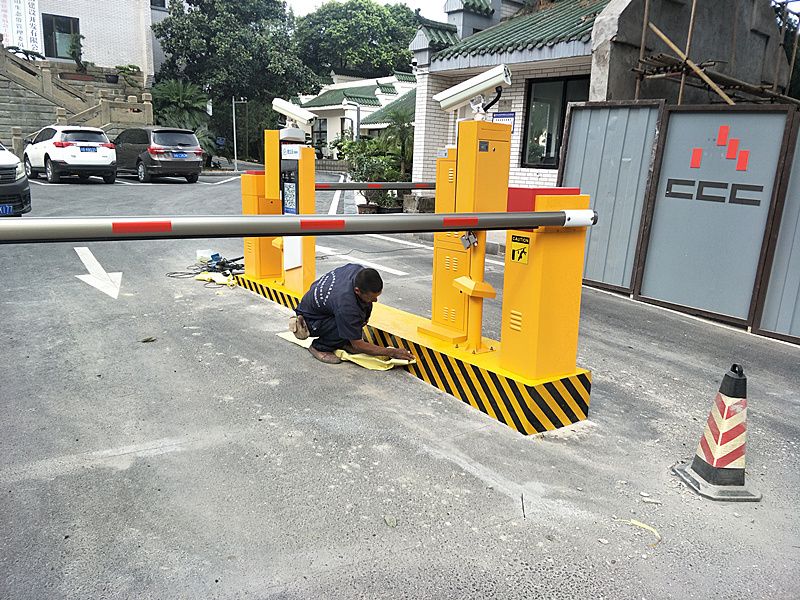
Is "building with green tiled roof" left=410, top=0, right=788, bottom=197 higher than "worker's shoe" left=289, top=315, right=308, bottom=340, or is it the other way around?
"building with green tiled roof" left=410, top=0, right=788, bottom=197

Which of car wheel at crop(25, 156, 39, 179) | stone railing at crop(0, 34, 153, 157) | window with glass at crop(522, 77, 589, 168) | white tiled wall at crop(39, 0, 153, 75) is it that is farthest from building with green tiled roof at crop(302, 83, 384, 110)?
window with glass at crop(522, 77, 589, 168)

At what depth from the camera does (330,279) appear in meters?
4.99

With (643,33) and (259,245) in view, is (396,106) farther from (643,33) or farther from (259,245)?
(259,245)

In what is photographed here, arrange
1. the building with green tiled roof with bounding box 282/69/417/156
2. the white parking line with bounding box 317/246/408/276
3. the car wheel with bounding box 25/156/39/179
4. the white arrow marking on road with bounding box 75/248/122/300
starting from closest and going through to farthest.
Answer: the white arrow marking on road with bounding box 75/248/122/300 < the white parking line with bounding box 317/246/408/276 < the car wheel with bounding box 25/156/39/179 < the building with green tiled roof with bounding box 282/69/417/156

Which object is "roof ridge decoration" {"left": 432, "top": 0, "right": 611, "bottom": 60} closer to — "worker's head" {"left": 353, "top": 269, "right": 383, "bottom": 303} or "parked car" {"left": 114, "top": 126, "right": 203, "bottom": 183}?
"worker's head" {"left": 353, "top": 269, "right": 383, "bottom": 303}

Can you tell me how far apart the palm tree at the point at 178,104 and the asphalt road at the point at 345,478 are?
86.3 feet

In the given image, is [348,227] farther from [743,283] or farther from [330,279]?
[743,283]

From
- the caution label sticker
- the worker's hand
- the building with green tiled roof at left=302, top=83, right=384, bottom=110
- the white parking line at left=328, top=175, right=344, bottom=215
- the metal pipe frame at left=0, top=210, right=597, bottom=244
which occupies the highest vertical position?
the building with green tiled roof at left=302, top=83, right=384, bottom=110

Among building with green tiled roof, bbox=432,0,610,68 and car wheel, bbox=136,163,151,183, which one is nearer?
building with green tiled roof, bbox=432,0,610,68

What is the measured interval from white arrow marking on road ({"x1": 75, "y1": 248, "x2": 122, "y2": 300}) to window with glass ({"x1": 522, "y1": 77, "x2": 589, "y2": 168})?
818cm

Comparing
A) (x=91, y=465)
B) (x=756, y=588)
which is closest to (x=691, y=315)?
(x=756, y=588)

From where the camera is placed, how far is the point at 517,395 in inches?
157

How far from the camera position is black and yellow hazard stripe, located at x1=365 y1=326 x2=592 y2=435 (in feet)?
13.0

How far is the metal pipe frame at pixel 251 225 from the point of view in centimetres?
252
